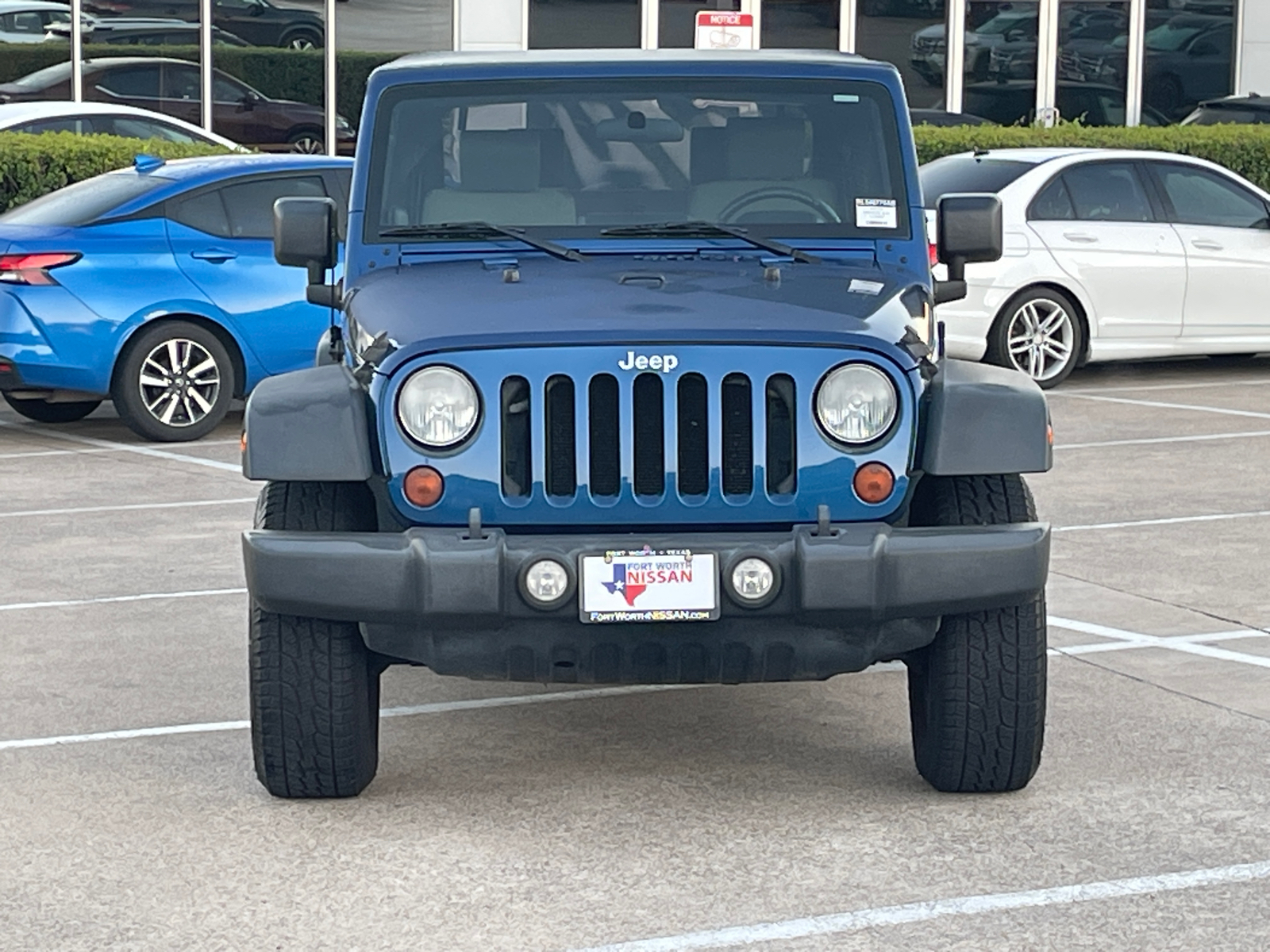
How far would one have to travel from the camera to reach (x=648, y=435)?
5.29 meters

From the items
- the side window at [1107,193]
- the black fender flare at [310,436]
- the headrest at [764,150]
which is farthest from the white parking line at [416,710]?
the side window at [1107,193]

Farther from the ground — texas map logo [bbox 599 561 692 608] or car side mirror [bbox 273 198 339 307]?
car side mirror [bbox 273 198 339 307]

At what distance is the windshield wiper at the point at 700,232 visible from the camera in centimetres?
618

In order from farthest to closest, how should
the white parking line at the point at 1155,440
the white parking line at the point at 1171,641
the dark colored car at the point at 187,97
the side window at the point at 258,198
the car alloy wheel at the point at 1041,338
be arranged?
1. the dark colored car at the point at 187,97
2. the car alloy wheel at the point at 1041,338
3. the side window at the point at 258,198
4. the white parking line at the point at 1155,440
5. the white parking line at the point at 1171,641

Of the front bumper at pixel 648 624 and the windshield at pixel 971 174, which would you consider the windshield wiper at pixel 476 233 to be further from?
the windshield at pixel 971 174

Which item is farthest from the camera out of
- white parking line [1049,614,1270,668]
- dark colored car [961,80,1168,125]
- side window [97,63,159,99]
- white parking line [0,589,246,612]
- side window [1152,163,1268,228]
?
dark colored car [961,80,1168,125]

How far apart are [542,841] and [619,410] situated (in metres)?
1.04

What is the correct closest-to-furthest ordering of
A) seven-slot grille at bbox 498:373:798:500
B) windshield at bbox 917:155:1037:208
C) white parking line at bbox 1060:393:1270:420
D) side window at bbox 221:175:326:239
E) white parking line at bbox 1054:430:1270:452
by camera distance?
seven-slot grille at bbox 498:373:798:500
white parking line at bbox 1054:430:1270:452
side window at bbox 221:175:326:239
white parking line at bbox 1060:393:1270:420
windshield at bbox 917:155:1037:208

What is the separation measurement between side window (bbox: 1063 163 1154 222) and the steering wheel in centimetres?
873

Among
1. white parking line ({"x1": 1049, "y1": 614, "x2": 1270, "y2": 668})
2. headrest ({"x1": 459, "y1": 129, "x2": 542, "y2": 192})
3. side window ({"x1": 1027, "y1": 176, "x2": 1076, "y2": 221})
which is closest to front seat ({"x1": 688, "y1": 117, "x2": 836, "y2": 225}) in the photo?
headrest ({"x1": 459, "y1": 129, "x2": 542, "y2": 192})

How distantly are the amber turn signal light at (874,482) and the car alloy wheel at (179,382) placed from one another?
7529 millimetres

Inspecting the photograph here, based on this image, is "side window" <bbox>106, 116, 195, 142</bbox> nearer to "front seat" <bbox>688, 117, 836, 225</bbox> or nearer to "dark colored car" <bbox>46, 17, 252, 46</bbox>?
"dark colored car" <bbox>46, 17, 252, 46</bbox>

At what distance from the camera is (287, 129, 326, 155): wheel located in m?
24.9

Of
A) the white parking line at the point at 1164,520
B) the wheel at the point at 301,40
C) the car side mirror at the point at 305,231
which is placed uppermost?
the wheel at the point at 301,40
